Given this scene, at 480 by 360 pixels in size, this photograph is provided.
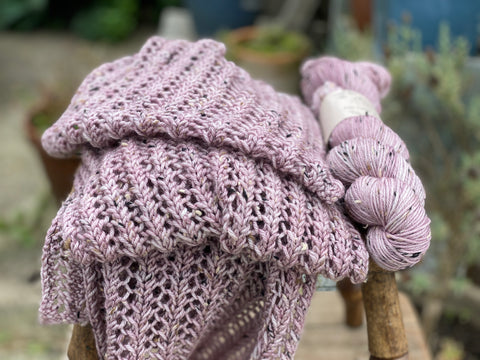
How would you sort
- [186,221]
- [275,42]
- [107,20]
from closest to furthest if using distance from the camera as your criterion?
1. [186,221]
2. [275,42]
3. [107,20]

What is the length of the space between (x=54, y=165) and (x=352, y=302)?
106cm

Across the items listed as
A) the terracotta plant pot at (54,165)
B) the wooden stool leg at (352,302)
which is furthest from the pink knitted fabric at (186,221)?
the terracotta plant pot at (54,165)

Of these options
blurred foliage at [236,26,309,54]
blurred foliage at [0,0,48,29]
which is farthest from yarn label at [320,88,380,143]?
blurred foliage at [0,0,48,29]

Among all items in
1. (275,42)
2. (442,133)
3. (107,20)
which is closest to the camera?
(442,133)

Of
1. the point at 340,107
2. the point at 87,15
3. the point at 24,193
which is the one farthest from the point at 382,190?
the point at 87,15

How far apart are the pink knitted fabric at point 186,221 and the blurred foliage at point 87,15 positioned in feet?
9.81

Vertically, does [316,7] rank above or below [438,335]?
above

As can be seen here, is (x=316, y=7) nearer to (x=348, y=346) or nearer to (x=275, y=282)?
(x=348, y=346)

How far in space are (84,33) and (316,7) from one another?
5.49 ft

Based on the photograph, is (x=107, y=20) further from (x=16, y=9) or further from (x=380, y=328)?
(x=380, y=328)

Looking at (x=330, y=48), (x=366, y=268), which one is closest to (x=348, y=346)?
(x=366, y=268)

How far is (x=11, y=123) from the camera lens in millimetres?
2605

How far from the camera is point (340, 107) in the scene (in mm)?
684

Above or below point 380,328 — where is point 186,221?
above
